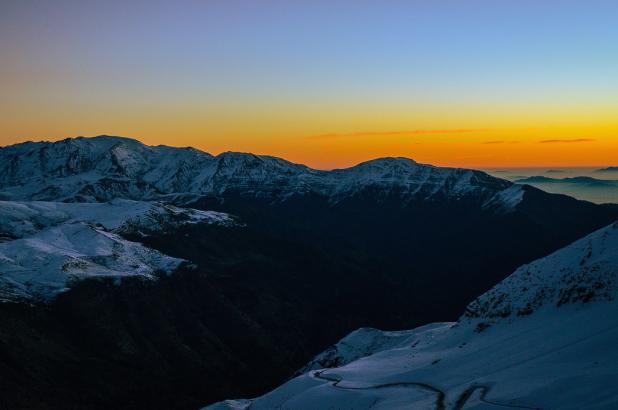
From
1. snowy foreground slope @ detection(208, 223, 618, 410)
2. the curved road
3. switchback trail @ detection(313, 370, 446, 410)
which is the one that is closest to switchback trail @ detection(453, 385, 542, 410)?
the curved road

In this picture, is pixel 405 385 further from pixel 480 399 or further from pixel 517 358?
pixel 480 399

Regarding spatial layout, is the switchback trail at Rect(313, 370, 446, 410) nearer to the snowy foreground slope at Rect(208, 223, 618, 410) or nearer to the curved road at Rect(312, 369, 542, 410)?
the curved road at Rect(312, 369, 542, 410)

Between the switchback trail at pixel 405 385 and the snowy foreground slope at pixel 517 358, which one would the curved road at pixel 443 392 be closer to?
the switchback trail at pixel 405 385

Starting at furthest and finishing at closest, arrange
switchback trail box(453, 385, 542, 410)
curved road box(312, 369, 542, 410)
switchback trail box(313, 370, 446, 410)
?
1. switchback trail box(313, 370, 446, 410)
2. curved road box(312, 369, 542, 410)
3. switchback trail box(453, 385, 542, 410)

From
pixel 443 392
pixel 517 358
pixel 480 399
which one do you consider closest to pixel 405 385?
pixel 443 392

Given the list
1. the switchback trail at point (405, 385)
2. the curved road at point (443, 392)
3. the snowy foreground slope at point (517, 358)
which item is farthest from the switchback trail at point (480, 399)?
the switchback trail at point (405, 385)

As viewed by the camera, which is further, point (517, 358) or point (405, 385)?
point (405, 385)

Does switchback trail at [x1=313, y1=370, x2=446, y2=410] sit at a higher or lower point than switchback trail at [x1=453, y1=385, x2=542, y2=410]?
lower

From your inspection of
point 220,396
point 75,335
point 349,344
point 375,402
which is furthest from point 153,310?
point 375,402
